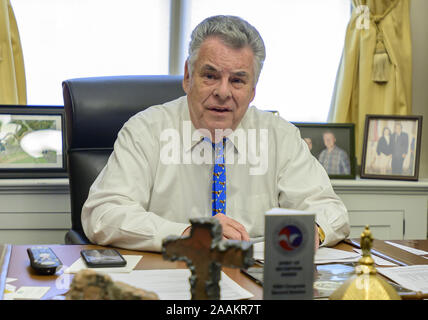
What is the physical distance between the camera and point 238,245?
711 mm

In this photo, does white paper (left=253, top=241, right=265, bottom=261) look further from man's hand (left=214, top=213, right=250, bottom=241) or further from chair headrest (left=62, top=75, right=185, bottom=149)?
chair headrest (left=62, top=75, right=185, bottom=149)

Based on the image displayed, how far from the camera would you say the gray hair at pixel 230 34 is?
5.79ft

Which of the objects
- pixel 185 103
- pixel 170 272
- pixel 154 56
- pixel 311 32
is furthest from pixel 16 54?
pixel 170 272

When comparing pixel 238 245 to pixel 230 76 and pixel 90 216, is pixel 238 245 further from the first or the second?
pixel 230 76

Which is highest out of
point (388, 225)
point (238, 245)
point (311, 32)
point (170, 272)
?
point (311, 32)

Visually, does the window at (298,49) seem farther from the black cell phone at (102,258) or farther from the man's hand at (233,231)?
the black cell phone at (102,258)

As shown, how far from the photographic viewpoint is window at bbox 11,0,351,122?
2.89 meters

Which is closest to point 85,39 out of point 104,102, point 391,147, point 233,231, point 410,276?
point 104,102

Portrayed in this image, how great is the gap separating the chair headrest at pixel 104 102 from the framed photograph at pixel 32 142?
604 mm

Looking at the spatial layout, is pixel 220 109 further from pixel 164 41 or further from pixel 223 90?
pixel 164 41

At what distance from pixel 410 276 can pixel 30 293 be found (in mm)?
811

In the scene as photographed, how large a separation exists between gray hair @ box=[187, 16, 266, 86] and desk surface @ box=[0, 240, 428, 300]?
71cm

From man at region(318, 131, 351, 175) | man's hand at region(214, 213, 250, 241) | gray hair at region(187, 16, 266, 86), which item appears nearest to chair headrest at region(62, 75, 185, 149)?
gray hair at region(187, 16, 266, 86)

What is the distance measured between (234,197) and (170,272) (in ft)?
2.53
